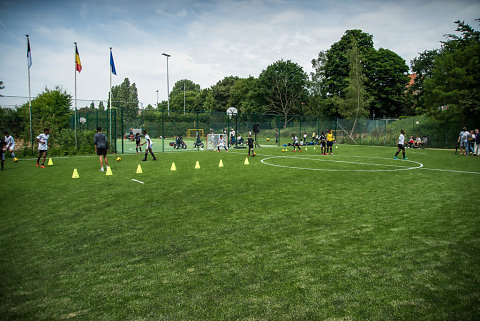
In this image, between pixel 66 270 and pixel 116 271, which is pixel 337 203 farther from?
pixel 66 270

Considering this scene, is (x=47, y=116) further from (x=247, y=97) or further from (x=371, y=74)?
(x=247, y=97)

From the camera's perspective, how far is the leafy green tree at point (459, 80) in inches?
1197

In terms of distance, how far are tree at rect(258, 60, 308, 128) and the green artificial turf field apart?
195 ft

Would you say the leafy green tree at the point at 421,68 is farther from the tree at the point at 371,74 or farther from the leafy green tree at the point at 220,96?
the leafy green tree at the point at 220,96

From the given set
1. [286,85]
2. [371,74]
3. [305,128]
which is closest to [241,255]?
[305,128]

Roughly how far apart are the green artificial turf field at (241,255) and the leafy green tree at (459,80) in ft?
92.0

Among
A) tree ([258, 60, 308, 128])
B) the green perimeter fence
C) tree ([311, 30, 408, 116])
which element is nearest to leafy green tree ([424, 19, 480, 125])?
the green perimeter fence

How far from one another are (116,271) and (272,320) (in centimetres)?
218

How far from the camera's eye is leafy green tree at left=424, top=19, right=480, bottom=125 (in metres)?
30.4

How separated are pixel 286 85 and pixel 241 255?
64531 millimetres

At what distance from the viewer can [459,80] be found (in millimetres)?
30969

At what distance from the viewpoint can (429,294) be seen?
327 cm

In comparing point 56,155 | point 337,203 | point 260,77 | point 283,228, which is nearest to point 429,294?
point 283,228

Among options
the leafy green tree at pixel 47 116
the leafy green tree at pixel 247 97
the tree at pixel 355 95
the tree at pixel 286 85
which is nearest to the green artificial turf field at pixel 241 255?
the leafy green tree at pixel 47 116
